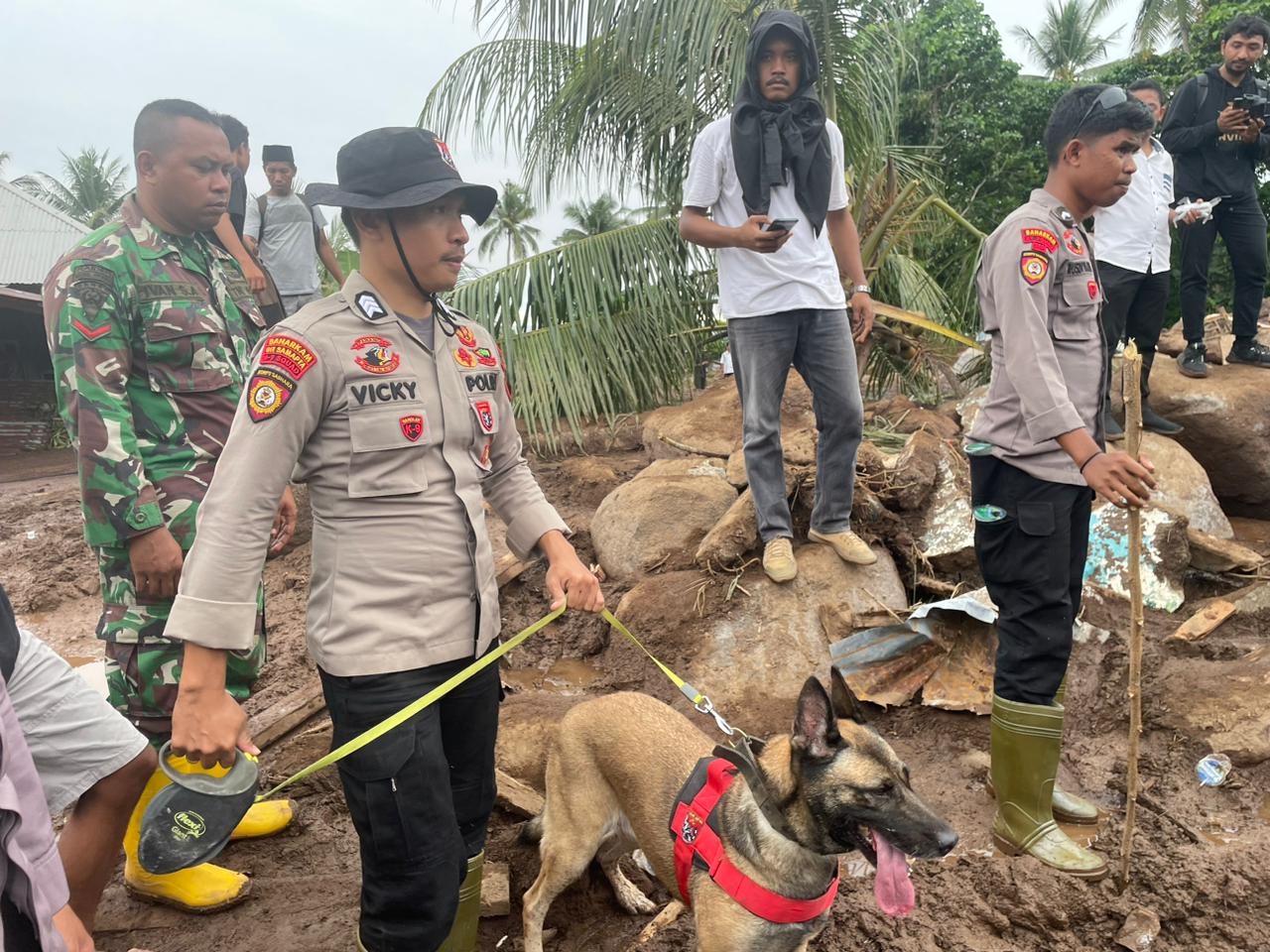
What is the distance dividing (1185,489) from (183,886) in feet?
21.5

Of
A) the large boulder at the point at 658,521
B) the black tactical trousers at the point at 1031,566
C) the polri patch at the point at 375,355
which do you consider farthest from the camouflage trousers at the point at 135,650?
the large boulder at the point at 658,521

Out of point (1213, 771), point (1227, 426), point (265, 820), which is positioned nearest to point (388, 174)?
point (265, 820)

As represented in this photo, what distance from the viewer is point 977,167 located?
67.0 feet

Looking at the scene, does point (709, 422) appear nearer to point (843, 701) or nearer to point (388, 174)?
point (843, 701)

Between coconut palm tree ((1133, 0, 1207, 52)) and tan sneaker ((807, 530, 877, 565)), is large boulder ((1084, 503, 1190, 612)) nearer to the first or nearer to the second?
tan sneaker ((807, 530, 877, 565))

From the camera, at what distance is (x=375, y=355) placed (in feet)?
6.93

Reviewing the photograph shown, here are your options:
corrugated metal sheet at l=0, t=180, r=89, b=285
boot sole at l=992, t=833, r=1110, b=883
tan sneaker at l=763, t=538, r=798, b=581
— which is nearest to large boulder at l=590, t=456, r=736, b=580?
tan sneaker at l=763, t=538, r=798, b=581

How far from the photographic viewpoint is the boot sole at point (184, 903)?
3.14 meters

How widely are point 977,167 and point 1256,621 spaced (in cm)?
1819

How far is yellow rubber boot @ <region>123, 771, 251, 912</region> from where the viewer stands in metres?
3.14

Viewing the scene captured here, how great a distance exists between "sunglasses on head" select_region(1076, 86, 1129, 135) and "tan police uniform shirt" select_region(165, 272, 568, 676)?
2.35 m

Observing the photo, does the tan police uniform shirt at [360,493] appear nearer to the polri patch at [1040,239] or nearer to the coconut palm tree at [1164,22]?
the polri patch at [1040,239]

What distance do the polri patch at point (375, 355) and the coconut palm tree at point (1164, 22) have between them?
2805 cm

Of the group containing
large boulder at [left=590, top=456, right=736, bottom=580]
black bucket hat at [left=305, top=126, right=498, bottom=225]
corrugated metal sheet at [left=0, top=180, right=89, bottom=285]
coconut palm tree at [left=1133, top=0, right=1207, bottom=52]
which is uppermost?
coconut palm tree at [left=1133, top=0, right=1207, bottom=52]
